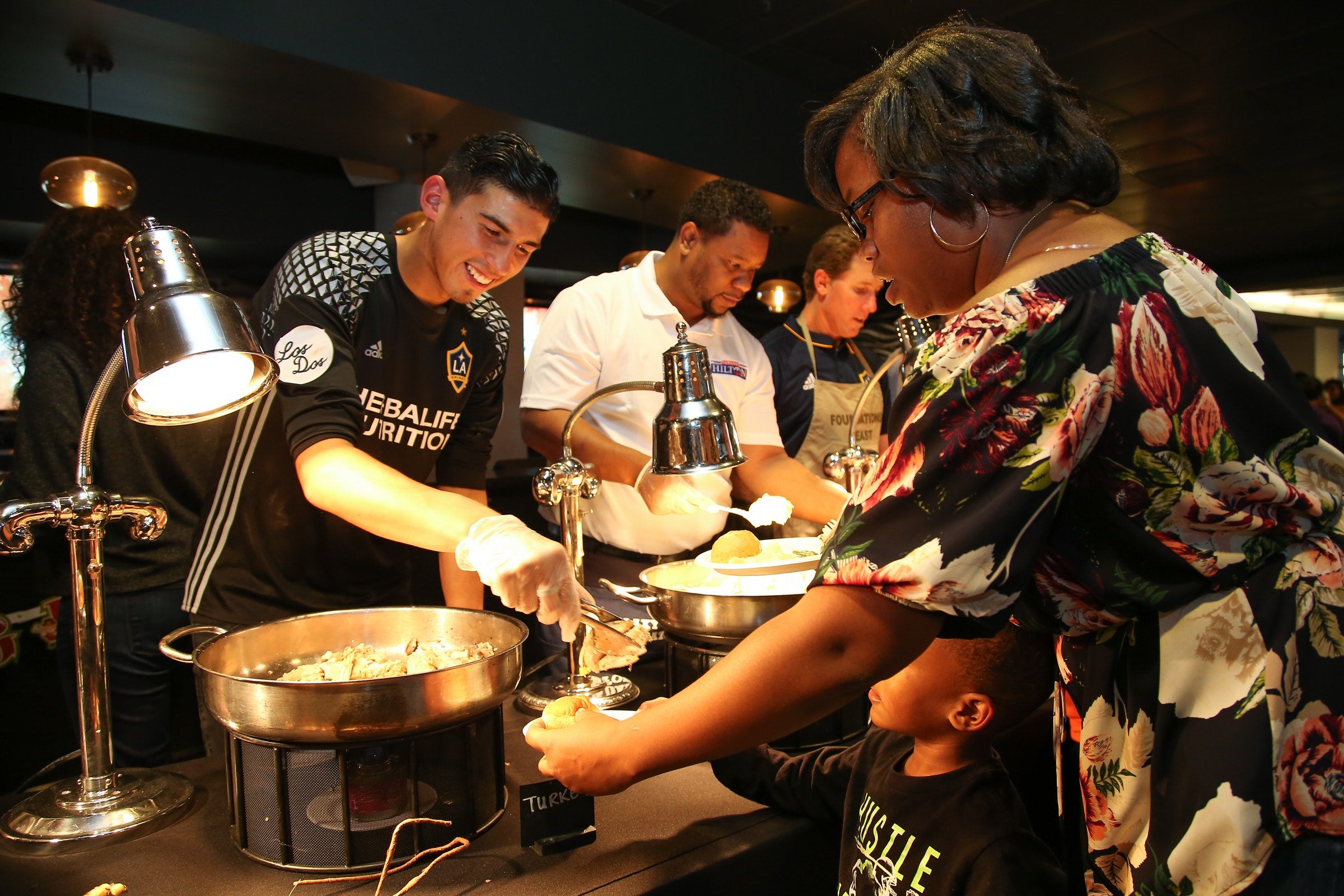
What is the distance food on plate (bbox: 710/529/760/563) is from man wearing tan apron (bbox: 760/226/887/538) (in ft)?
5.34

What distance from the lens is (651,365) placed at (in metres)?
2.46

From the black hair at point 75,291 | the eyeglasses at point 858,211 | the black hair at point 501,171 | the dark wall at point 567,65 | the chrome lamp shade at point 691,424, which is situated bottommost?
the chrome lamp shade at point 691,424

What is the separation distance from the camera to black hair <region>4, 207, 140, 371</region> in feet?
6.77

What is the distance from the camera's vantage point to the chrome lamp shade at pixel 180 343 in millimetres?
923

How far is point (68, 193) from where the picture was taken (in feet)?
12.5

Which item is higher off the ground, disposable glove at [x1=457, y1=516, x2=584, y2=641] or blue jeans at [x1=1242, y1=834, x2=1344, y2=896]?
disposable glove at [x1=457, y1=516, x2=584, y2=641]

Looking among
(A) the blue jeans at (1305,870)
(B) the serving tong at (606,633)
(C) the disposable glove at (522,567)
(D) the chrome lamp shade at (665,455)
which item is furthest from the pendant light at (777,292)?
(A) the blue jeans at (1305,870)

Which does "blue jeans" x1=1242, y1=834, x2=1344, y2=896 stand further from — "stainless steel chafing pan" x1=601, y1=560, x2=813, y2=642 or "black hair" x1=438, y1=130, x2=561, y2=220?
"black hair" x1=438, y1=130, x2=561, y2=220

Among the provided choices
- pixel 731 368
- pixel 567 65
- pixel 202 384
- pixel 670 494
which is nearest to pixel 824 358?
pixel 731 368

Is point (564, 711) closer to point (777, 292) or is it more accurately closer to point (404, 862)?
point (404, 862)

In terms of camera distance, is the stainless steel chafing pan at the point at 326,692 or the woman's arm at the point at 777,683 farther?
the stainless steel chafing pan at the point at 326,692

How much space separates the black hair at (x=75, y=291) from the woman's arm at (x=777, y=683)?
1.81 meters

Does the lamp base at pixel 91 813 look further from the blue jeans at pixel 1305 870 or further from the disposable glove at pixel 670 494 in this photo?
the blue jeans at pixel 1305 870

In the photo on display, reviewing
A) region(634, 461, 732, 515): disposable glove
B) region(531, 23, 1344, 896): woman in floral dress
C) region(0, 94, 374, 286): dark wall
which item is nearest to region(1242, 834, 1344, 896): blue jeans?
region(531, 23, 1344, 896): woman in floral dress
